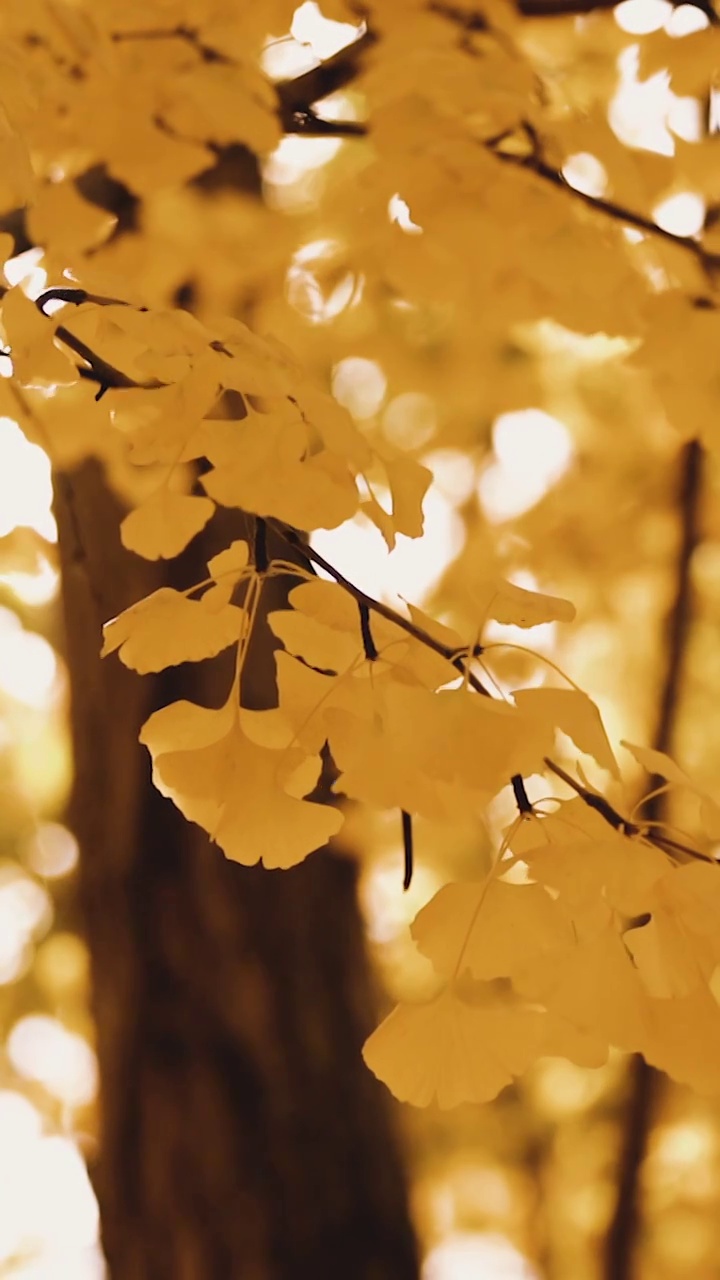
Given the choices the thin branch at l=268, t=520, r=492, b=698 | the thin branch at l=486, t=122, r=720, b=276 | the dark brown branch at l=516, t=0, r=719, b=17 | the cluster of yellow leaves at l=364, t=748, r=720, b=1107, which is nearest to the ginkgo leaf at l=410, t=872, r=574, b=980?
the cluster of yellow leaves at l=364, t=748, r=720, b=1107

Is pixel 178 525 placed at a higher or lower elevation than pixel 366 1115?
higher

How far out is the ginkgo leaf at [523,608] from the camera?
1.88ft

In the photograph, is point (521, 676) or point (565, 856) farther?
point (521, 676)

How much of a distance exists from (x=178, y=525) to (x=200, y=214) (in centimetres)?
123

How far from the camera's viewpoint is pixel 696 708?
256 cm

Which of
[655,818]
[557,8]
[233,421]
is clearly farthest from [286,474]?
[655,818]

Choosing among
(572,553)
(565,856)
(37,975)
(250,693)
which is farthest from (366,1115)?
(37,975)

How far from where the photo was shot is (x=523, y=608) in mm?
576

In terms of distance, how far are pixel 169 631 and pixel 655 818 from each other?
1555 mm

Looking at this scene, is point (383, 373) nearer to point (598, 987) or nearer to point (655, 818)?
point (655, 818)

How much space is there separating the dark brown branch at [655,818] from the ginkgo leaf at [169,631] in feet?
5.15

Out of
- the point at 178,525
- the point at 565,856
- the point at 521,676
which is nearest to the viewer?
the point at 565,856

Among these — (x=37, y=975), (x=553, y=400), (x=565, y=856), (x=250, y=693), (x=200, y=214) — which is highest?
(x=565, y=856)

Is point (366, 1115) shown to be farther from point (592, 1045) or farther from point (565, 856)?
point (565, 856)
